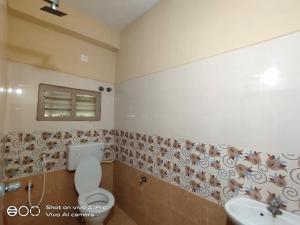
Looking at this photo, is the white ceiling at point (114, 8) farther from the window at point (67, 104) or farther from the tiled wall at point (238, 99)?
the window at point (67, 104)

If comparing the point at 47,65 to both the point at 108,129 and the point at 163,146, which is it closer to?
the point at 108,129

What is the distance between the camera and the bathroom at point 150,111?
3.27 feet

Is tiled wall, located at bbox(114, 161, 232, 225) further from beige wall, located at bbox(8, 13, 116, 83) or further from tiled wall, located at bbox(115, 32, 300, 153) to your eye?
beige wall, located at bbox(8, 13, 116, 83)

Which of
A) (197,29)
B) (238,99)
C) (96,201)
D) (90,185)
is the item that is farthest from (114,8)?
(96,201)

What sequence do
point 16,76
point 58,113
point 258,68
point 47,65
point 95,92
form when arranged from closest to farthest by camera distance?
point 258,68 < point 16,76 < point 47,65 < point 58,113 < point 95,92

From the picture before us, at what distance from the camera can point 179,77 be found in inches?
60.7

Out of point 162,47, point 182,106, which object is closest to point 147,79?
point 162,47

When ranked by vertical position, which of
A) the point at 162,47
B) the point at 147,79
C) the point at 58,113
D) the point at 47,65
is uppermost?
the point at 162,47

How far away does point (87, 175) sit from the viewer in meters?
2.01

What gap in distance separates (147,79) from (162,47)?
1.27 ft

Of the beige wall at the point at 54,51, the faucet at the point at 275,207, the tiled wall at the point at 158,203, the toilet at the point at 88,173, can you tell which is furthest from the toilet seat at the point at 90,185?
the faucet at the point at 275,207

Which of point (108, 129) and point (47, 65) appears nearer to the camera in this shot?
point (47, 65)

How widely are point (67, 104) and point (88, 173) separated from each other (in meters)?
0.91

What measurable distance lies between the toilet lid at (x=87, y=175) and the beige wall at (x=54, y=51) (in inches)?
44.7
